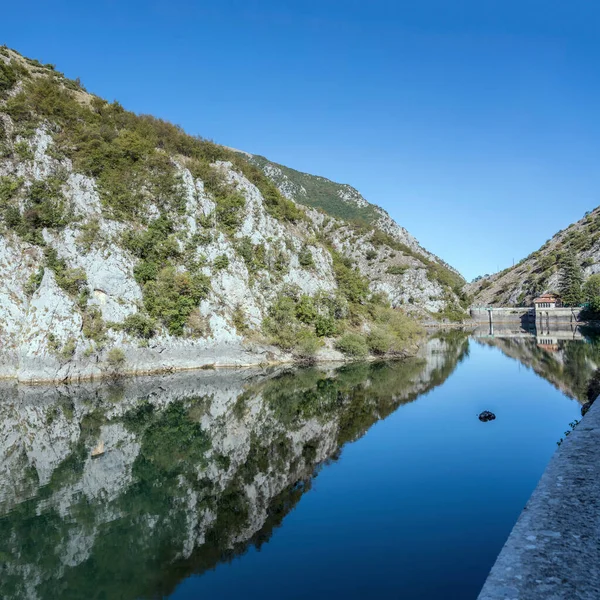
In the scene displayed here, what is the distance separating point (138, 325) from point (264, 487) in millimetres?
36175

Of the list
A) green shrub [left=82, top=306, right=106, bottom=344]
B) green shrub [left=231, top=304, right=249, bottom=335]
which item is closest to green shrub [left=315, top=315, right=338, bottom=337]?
green shrub [left=231, top=304, right=249, bottom=335]

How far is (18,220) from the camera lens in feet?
176

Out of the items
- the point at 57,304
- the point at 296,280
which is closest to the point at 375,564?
the point at 57,304

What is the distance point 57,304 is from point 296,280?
35407mm

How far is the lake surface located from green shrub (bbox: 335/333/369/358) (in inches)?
741

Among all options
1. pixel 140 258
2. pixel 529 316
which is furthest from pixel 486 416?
pixel 529 316

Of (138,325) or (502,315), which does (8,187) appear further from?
(502,315)

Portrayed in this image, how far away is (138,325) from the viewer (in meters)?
53.0

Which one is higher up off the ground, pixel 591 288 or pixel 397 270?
pixel 397 270

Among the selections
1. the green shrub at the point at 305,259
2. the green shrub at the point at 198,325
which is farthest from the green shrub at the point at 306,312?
the green shrub at the point at 198,325

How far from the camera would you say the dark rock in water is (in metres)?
34.2

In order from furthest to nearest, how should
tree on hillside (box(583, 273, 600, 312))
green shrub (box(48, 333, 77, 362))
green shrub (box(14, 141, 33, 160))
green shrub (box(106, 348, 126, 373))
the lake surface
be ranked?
tree on hillside (box(583, 273, 600, 312))
green shrub (box(14, 141, 33, 160))
green shrub (box(106, 348, 126, 373))
green shrub (box(48, 333, 77, 362))
the lake surface

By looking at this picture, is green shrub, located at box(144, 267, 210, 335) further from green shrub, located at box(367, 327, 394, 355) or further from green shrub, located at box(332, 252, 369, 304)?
green shrub, located at box(332, 252, 369, 304)

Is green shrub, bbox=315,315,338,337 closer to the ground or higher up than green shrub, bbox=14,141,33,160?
closer to the ground
